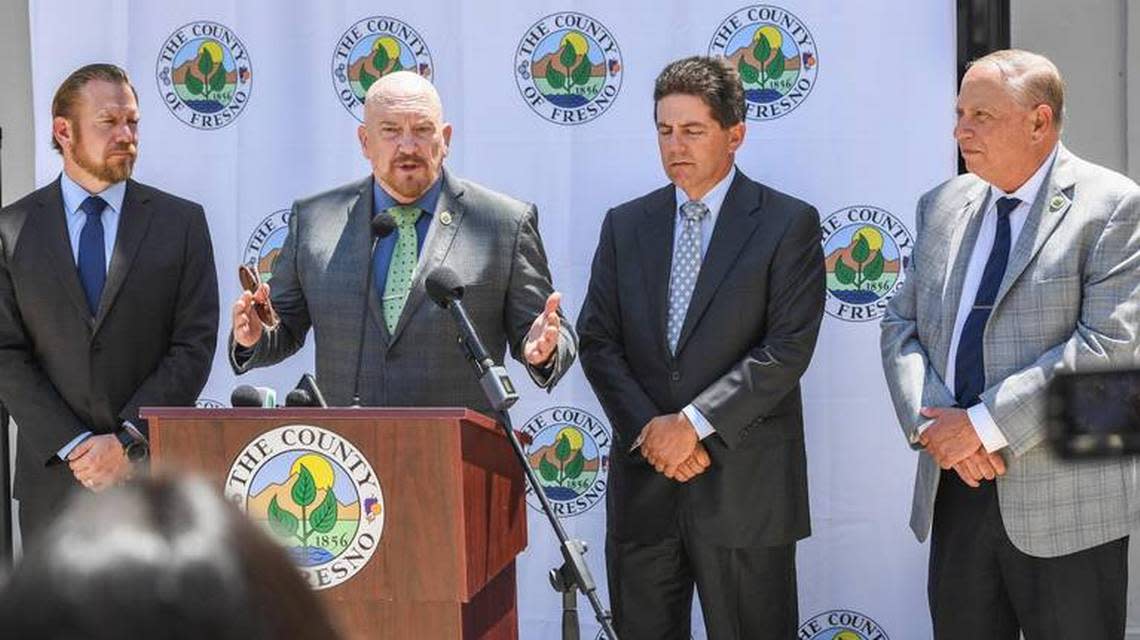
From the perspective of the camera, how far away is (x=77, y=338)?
4.42 m

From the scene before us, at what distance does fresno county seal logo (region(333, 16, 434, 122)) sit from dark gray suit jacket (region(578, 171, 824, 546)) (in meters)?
1.15

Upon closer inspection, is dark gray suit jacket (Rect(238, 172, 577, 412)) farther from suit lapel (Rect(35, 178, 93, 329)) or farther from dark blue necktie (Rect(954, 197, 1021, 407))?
dark blue necktie (Rect(954, 197, 1021, 407))

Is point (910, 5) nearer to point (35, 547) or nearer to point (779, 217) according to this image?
point (779, 217)

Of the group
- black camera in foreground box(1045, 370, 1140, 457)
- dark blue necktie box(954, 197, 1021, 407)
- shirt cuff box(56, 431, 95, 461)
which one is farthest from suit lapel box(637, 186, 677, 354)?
black camera in foreground box(1045, 370, 1140, 457)

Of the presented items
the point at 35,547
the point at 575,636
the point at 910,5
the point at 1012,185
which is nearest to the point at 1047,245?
the point at 1012,185

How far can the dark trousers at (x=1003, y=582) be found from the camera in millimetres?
3900

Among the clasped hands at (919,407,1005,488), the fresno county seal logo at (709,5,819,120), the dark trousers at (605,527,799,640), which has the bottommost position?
the dark trousers at (605,527,799,640)

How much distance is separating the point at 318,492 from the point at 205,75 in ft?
8.41

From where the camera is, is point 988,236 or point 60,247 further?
point 60,247

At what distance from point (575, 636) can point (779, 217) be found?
5.09 ft

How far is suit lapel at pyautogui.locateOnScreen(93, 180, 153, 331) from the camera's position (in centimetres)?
443

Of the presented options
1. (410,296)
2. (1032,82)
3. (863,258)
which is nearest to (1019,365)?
(1032,82)

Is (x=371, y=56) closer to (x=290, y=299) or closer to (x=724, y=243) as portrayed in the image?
(x=290, y=299)

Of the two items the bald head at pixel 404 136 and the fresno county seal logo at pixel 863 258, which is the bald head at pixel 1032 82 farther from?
the bald head at pixel 404 136
